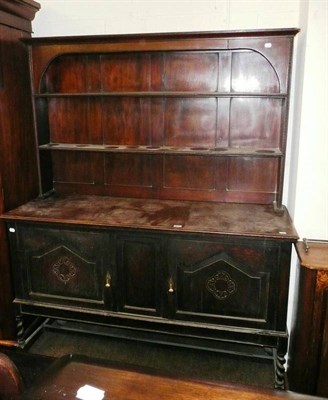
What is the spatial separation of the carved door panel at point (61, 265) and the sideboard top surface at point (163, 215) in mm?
89

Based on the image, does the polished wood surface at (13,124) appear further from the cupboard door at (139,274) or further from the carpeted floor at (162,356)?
the cupboard door at (139,274)

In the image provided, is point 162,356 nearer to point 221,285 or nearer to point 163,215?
point 221,285

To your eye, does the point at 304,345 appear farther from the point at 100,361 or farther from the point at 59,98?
the point at 59,98

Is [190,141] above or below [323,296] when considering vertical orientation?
above

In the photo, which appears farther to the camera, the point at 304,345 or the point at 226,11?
the point at 226,11

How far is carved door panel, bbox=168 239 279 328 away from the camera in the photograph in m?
2.00

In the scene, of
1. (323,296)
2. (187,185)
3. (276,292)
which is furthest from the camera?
(187,185)

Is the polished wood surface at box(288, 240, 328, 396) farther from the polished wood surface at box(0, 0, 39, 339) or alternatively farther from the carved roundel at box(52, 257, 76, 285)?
the polished wood surface at box(0, 0, 39, 339)

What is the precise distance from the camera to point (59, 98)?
2637 millimetres

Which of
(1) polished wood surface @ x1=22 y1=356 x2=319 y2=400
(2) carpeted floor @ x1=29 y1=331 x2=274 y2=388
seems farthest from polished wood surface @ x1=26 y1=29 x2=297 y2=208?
(1) polished wood surface @ x1=22 y1=356 x2=319 y2=400

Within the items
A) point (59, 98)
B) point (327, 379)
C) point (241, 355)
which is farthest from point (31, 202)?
point (327, 379)

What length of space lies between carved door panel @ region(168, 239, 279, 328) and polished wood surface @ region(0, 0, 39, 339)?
3.63 ft

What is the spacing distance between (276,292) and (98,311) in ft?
3.44

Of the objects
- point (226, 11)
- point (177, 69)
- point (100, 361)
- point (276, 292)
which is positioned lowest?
point (276, 292)
